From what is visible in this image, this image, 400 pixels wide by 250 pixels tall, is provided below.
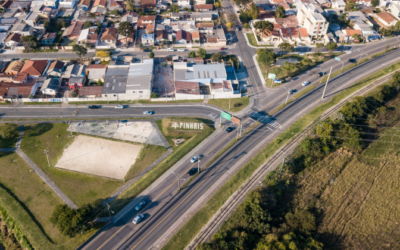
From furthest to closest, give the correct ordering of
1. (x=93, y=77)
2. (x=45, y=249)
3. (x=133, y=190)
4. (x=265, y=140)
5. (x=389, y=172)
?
(x=93, y=77) < (x=265, y=140) < (x=389, y=172) < (x=133, y=190) < (x=45, y=249)

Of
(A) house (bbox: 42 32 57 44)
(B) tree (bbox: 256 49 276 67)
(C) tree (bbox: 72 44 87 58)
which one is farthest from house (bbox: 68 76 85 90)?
(B) tree (bbox: 256 49 276 67)

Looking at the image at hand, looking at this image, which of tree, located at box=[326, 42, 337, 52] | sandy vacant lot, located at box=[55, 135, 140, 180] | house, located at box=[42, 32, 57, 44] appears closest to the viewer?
sandy vacant lot, located at box=[55, 135, 140, 180]

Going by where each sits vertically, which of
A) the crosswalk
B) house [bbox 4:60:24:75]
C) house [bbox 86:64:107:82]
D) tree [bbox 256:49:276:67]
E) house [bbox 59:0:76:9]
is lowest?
house [bbox 4:60:24:75]

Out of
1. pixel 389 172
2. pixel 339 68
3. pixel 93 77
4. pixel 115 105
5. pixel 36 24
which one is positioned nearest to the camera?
pixel 389 172

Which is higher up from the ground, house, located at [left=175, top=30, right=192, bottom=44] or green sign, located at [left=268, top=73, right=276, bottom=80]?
green sign, located at [left=268, top=73, right=276, bottom=80]

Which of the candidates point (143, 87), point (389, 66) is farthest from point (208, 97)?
point (389, 66)

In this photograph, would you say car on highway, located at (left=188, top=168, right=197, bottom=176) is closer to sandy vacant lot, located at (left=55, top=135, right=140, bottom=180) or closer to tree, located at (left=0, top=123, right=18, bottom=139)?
sandy vacant lot, located at (left=55, top=135, right=140, bottom=180)

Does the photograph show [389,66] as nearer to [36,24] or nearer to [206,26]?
[206,26]

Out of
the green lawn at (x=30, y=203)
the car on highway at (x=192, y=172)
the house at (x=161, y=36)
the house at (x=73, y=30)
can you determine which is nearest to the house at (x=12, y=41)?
the house at (x=73, y=30)
